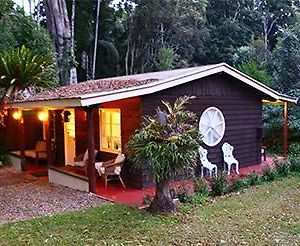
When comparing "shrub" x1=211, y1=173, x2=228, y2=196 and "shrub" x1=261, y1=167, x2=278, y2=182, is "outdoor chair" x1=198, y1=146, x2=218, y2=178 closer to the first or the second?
"shrub" x1=261, y1=167, x2=278, y2=182

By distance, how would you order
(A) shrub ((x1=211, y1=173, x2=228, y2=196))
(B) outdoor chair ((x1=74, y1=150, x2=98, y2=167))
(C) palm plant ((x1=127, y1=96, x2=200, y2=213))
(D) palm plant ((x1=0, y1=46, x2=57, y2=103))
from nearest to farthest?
(C) palm plant ((x1=127, y1=96, x2=200, y2=213)) < (A) shrub ((x1=211, y1=173, x2=228, y2=196)) < (D) palm plant ((x1=0, y1=46, x2=57, y2=103)) < (B) outdoor chair ((x1=74, y1=150, x2=98, y2=167))

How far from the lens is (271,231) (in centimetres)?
662

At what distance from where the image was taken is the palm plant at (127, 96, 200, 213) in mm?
7410

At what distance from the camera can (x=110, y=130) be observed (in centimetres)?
1118

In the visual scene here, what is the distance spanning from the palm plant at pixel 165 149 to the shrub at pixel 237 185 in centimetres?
229

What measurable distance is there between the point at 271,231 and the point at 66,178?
5.92m

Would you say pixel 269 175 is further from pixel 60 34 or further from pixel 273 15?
pixel 273 15

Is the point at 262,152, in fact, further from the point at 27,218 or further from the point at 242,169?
the point at 27,218

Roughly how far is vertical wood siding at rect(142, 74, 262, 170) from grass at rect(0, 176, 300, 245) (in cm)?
333

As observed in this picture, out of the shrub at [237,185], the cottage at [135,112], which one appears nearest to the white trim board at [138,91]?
the cottage at [135,112]

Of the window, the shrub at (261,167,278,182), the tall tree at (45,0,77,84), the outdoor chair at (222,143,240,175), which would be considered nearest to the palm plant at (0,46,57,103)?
the window

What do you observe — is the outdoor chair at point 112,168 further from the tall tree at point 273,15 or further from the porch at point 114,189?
the tall tree at point 273,15

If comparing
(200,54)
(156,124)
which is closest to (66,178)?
(156,124)

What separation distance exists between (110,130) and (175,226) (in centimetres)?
479
